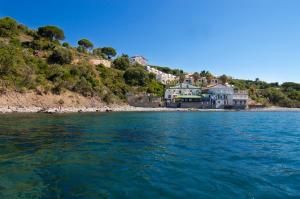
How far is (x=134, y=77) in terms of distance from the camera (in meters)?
91.2

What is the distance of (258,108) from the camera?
311ft

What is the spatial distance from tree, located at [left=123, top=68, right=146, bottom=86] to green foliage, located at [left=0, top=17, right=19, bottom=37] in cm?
4028

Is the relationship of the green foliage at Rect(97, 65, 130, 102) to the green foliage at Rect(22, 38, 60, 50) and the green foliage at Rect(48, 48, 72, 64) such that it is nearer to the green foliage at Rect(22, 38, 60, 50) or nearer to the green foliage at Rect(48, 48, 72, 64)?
the green foliage at Rect(48, 48, 72, 64)

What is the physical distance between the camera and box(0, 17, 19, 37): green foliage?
257 ft

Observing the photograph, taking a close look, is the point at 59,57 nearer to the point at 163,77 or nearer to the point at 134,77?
the point at 134,77

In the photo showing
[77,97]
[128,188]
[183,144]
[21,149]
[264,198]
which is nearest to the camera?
[264,198]

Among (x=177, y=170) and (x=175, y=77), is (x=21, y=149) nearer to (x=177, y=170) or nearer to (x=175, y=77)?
(x=177, y=170)

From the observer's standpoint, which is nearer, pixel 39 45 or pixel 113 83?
pixel 113 83

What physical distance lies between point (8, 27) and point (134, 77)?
148 ft

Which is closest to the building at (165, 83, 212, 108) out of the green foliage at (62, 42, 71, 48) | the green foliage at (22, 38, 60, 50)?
the green foliage at (62, 42, 71, 48)

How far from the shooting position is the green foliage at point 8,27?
78444 mm

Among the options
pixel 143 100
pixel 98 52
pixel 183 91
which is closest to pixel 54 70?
pixel 143 100

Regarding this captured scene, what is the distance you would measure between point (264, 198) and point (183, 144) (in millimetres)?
8997

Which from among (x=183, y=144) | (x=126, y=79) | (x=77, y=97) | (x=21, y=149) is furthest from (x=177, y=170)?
(x=126, y=79)
